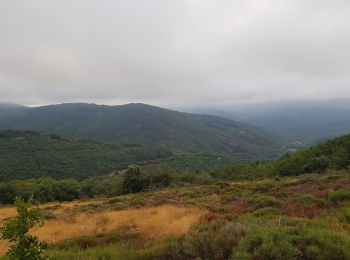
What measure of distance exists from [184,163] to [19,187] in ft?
412

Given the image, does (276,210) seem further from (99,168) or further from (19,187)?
(99,168)

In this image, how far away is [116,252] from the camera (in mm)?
9133

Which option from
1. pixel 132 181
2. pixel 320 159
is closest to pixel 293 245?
pixel 132 181

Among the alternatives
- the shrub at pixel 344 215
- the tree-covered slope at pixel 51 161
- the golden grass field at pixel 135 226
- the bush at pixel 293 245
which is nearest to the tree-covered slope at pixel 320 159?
the golden grass field at pixel 135 226

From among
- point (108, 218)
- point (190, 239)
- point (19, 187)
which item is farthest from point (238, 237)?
point (19, 187)

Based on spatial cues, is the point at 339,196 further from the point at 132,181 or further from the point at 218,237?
the point at 132,181

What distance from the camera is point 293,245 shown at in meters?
7.64

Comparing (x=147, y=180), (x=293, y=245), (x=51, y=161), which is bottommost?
(x=51, y=161)

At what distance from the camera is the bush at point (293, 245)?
7.15m

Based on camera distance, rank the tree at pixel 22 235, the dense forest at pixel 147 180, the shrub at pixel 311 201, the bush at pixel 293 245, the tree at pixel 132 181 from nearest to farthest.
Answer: the tree at pixel 22 235, the bush at pixel 293 245, the shrub at pixel 311 201, the tree at pixel 132 181, the dense forest at pixel 147 180

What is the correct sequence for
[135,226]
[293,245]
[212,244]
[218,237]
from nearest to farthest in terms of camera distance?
1. [293,245]
2. [212,244]
3. [218,237]
4. [135,226]

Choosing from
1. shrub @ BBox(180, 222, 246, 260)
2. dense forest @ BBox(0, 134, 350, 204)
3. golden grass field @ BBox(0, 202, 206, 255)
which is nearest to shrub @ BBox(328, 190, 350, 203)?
golden grass field @ BBox(0, 202, 206, 255)

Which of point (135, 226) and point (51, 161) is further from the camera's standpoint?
point (51, 161)

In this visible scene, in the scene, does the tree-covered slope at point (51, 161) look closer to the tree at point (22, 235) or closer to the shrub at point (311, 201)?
the shrub at point (311, 201)
